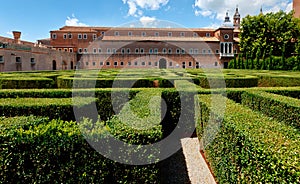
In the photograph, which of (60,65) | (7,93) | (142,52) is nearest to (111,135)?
(7,93)

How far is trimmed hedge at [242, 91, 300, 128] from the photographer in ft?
15.9

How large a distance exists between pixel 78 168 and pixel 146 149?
3.23ft

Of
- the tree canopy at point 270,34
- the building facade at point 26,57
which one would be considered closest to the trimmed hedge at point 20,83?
the building facade at point 26,57

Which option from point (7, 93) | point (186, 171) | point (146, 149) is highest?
point (7, 93)

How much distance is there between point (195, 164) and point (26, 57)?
2463 centimetres

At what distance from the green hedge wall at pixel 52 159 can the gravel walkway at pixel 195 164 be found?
5.14 feet

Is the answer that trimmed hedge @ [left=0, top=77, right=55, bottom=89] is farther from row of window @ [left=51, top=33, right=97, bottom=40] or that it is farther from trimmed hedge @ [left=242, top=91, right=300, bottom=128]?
row of window @ [left=51, top=33, right=97, bottom=40]

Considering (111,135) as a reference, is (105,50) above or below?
above

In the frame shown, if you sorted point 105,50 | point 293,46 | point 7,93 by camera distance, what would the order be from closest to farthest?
point 7,93 < point 293,46 < point 105,50

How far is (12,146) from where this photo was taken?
2.99m

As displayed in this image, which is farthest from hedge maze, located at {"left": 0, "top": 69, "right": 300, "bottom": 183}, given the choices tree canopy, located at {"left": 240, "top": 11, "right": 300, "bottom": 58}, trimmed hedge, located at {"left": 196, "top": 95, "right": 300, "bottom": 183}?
tree canopy, located at {"left": 240, "top": 11, "right": 300, "bottom": 58}

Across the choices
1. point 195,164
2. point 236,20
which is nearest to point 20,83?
point 195,164

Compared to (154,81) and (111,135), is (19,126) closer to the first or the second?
(111,135)

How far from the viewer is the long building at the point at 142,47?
41.1 meters
